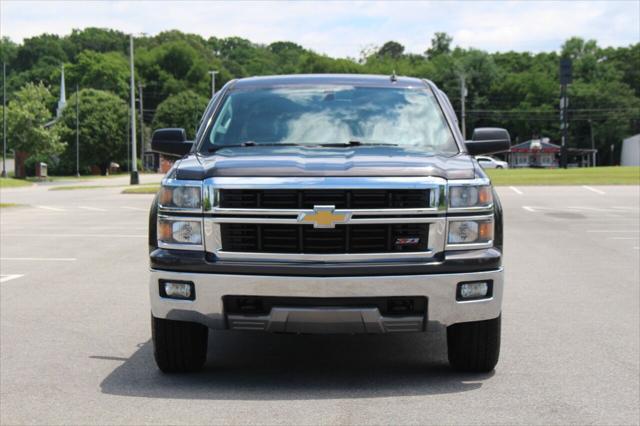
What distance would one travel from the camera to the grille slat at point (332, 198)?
5.36 m

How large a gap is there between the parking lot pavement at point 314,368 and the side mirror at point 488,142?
1.49 meters

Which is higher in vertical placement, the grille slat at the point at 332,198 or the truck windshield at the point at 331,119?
the truck windshield at the point at 331,119

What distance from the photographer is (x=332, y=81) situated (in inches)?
291

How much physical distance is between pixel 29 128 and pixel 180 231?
72642 millimetres

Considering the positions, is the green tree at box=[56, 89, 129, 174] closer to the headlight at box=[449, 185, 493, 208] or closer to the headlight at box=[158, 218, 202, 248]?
the headlight at box=[158, 218, 202, 248]

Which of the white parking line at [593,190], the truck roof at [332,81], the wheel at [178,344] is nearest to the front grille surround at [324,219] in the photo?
the wheel at [178,344]

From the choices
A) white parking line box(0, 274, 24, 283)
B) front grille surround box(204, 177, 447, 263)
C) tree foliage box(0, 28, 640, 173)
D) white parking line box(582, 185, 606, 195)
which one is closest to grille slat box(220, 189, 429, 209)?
front grille surround box(204, 177, 447, 263)

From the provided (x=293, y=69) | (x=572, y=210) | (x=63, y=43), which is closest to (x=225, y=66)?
(x=293, y=69)

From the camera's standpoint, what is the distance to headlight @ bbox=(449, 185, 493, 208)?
18.0ft

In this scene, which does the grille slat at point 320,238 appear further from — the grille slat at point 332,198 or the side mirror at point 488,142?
the side mirror at point 488,142

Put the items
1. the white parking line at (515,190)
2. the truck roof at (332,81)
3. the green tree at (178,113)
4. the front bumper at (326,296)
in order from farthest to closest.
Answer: the green tree at (178,113) → the white parking line at (515,190) → the truck roof at (332,81) → the front bumper at (326,296)

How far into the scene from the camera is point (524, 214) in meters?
24.0

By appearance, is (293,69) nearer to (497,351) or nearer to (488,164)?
(488,164)

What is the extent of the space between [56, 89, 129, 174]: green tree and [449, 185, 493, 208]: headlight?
88.7 meters
